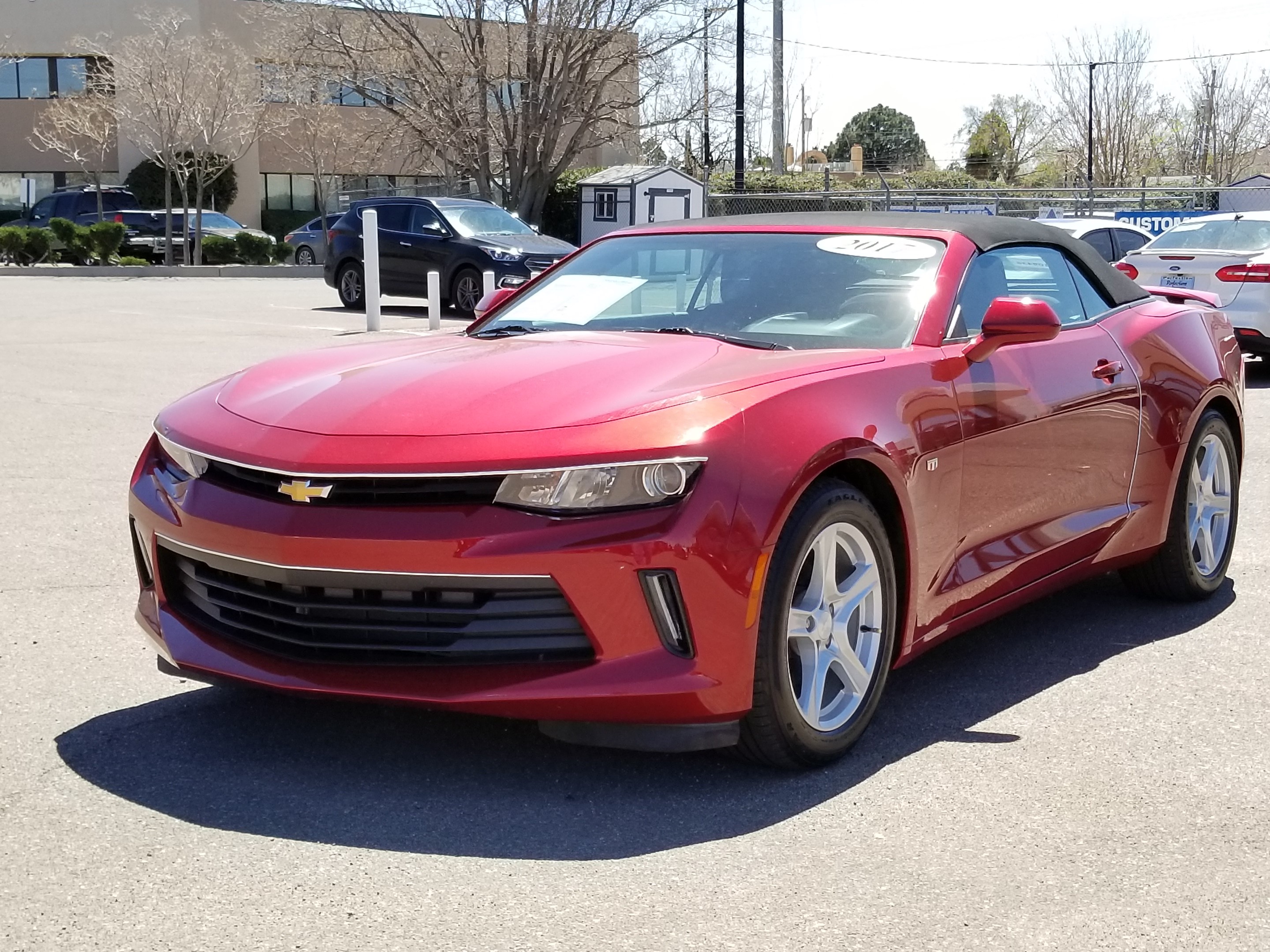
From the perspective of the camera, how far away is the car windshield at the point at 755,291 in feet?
14.9

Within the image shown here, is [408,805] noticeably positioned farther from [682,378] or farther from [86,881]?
[682,378]

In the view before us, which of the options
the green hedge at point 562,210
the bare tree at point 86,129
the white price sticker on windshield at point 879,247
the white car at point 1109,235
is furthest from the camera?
the bare tree at point 86,129

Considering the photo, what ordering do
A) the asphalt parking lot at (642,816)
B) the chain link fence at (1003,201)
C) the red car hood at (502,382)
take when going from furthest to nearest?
the chain link fence at (1003,201) → the red car hood at (502,382) → the asphalt parking lot at (642,816)

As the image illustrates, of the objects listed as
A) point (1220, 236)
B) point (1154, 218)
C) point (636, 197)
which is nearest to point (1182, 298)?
point (1220, 236)

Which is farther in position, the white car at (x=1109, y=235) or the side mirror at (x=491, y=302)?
the white car at (x=1109, y=235)

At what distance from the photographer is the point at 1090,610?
5.74 meters

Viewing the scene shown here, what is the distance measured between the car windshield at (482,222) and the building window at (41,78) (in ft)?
116

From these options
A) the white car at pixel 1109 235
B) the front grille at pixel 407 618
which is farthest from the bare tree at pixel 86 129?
the front grille at pixel 407 618

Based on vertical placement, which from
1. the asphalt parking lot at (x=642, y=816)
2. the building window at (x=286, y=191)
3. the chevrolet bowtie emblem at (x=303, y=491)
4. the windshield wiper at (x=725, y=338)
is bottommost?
the asphalt parking lot at (x=642, y=816)

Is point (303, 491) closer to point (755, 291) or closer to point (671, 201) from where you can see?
point (755, 291)

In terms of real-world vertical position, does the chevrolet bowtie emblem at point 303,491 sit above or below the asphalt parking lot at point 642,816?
above

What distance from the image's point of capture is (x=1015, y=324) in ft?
14.8

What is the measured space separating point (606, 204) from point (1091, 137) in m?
27.9

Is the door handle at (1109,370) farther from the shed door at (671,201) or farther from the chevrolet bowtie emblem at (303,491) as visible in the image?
the shed door at (671,201)
